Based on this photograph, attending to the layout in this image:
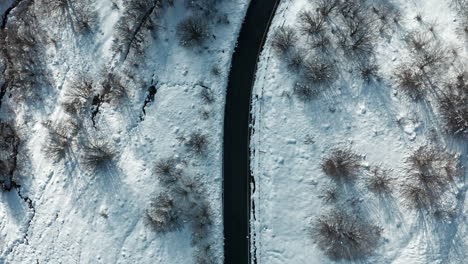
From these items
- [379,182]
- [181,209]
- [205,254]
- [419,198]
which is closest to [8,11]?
[181,209]

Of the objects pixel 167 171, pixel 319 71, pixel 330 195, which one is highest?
pixel 319 71

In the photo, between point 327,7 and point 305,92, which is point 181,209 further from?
point 327,7

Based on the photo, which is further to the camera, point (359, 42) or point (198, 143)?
point (198, 143)

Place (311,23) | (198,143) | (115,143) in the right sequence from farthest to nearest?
1. (115,143)
2. (311,23)
3. (198,143)

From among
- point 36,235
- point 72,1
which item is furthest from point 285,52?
point 36,235

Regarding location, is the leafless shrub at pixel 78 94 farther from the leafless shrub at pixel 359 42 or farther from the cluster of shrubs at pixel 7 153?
the leafless shrub at pixel 359 42

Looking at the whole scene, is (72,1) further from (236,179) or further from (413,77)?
(413,77)

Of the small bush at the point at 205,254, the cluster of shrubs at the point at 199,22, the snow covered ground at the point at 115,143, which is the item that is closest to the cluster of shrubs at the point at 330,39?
the snow covered ground at the point at 115,143

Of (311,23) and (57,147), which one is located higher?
(311,23)
